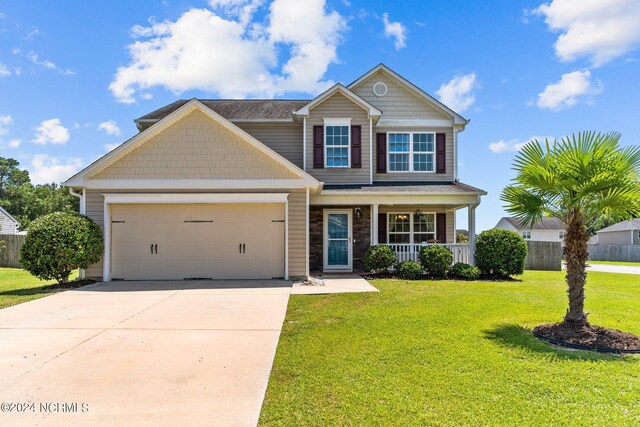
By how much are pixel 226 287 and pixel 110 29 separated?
9.08m

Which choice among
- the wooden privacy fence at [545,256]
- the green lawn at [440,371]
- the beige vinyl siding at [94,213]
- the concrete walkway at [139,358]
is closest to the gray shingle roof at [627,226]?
the wooden privacy fence at [545,256]

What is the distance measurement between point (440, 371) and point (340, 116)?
11.2 m

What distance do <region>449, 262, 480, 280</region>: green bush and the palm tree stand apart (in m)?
6.01

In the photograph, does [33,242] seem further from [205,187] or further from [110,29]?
[110,29]

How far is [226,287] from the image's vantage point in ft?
34.3

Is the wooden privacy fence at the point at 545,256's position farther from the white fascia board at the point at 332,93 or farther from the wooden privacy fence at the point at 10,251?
the wooden privacy fence at the point at 10,251

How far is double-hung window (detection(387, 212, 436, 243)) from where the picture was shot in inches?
591

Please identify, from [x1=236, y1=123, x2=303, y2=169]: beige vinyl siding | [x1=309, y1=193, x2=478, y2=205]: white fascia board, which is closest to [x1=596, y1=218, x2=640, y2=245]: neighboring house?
[x1=309, y1=193, x2=478, y2=205]: white fascia board

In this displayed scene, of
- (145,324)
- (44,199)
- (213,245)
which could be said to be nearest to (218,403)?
(145,324)

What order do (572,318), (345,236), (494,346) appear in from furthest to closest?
(345,236), (572,318), (494,346)

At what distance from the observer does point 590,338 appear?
548 cm

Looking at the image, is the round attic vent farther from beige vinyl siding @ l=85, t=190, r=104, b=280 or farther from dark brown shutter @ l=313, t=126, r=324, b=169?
beige vinyl siding @ l=85, t=190, r=104, b=280

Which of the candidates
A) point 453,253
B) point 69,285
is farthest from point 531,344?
point 69,285

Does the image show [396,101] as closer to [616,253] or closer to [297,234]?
[297,234]
